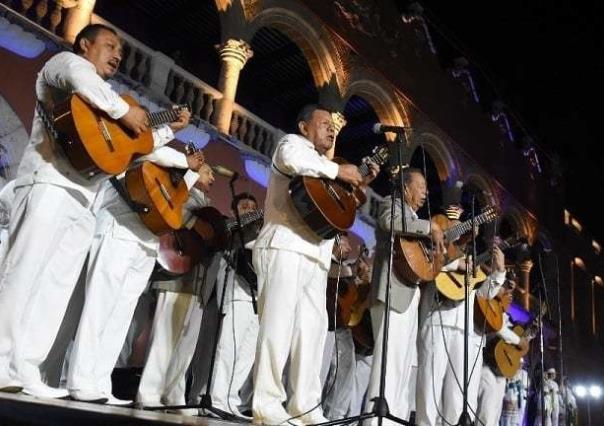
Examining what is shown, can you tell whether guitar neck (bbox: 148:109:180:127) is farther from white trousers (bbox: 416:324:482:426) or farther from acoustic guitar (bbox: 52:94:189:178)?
white trousers (bbox: 416:324:482:426)

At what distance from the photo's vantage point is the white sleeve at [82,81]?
115 inches

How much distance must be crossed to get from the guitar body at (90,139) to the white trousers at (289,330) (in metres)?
0.98

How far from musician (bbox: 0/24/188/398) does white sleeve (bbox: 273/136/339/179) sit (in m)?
0.83

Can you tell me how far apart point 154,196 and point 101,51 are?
3.01ft

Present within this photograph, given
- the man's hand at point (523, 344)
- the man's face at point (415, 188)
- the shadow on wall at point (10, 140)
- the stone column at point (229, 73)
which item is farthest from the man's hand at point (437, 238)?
the stone column at point (229, 73)

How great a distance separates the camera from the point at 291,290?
3342 mm

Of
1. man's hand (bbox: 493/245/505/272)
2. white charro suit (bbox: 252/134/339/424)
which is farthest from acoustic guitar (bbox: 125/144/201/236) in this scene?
man's hand (bbox: 493/245/505/272)

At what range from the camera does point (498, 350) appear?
251 inches

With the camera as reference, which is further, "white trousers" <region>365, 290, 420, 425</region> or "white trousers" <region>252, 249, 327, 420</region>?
→ "white trousers" <region>365, 290, 420, 425</region>

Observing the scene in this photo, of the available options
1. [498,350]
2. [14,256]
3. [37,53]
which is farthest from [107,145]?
[498,350]

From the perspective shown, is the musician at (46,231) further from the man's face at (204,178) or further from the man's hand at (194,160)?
the man's face at (204,178)

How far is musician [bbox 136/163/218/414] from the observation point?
405cm

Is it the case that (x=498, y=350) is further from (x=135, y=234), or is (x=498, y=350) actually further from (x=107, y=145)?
(x=107, y=145)

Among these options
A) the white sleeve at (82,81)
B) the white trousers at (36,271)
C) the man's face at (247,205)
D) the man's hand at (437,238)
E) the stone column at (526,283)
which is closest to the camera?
the white trousers at (36,271)
